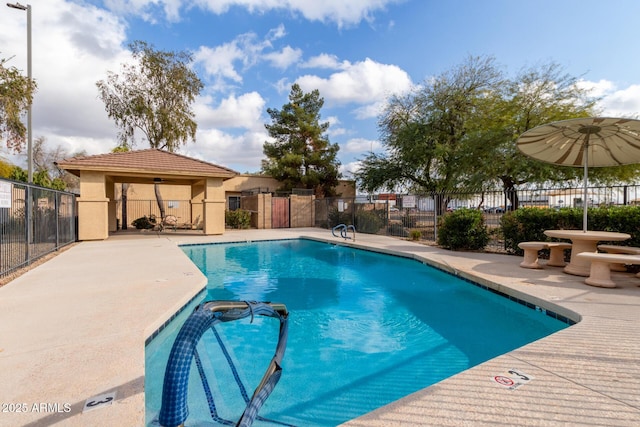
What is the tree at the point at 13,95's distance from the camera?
9.28 meters

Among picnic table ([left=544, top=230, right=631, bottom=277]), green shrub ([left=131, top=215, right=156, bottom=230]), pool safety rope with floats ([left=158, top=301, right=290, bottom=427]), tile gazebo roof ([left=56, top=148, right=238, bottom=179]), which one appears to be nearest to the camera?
pool safety rope with floats ([left=158, top=301, right=290, bottom=427])

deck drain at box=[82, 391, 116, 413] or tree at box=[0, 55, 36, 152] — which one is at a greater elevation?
tree at box=[0, 55, 36, 152]

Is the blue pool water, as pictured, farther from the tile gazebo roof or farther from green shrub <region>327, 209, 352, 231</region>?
green shrub <region>327, 209, 352, 231</region>

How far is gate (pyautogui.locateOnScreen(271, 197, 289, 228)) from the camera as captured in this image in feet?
63.8

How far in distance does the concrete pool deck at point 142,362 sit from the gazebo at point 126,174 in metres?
7.31

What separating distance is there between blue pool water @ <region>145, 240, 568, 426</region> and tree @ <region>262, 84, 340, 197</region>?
1622 cm

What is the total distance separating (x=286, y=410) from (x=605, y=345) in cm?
329

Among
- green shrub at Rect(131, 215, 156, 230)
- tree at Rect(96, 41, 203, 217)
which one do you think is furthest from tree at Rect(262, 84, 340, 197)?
green shrub at Rect(131, 215, 156, 230)

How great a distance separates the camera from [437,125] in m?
18.7

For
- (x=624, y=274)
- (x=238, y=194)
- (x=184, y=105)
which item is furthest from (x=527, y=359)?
(x=184, y=105)

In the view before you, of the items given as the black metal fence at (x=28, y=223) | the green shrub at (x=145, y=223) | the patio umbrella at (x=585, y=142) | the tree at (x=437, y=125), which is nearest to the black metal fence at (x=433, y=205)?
the patio umbrella at (x=585, y=142)

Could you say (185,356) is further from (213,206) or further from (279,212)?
(279,212)

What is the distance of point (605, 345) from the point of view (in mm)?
3125

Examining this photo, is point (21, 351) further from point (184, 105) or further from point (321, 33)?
point (184, 105)
